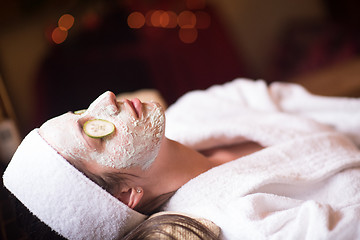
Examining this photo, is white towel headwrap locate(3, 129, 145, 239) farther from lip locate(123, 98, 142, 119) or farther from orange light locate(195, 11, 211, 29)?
orange light locate(195, 11, 211, 29)

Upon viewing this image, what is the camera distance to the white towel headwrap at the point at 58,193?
3.19 ft

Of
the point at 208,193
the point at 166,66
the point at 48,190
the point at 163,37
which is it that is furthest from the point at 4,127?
the point at 163,37

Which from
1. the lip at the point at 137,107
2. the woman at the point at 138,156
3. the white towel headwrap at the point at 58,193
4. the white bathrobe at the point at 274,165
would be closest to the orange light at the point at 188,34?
the white bathrobe at the point at 274,165

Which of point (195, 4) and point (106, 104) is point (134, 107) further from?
point (195, 4)

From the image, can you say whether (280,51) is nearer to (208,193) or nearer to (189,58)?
(189,58)

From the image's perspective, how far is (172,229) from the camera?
929 millimetres

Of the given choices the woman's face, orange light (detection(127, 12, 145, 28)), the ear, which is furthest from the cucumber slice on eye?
orange light (detection(127, 12, 145, 28))

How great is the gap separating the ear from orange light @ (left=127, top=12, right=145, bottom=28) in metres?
2.13

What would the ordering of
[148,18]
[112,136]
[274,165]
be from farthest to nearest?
1. [148,18]
2. [274,165]
3. [112,136]

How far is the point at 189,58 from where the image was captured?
122 inches

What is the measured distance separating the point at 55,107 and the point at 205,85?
1222mm

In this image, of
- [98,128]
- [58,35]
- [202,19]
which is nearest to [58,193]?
[98,128]

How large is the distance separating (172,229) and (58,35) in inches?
97.2

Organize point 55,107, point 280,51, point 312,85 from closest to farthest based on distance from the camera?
point 312,85 → point 55,107 → point 280,51
